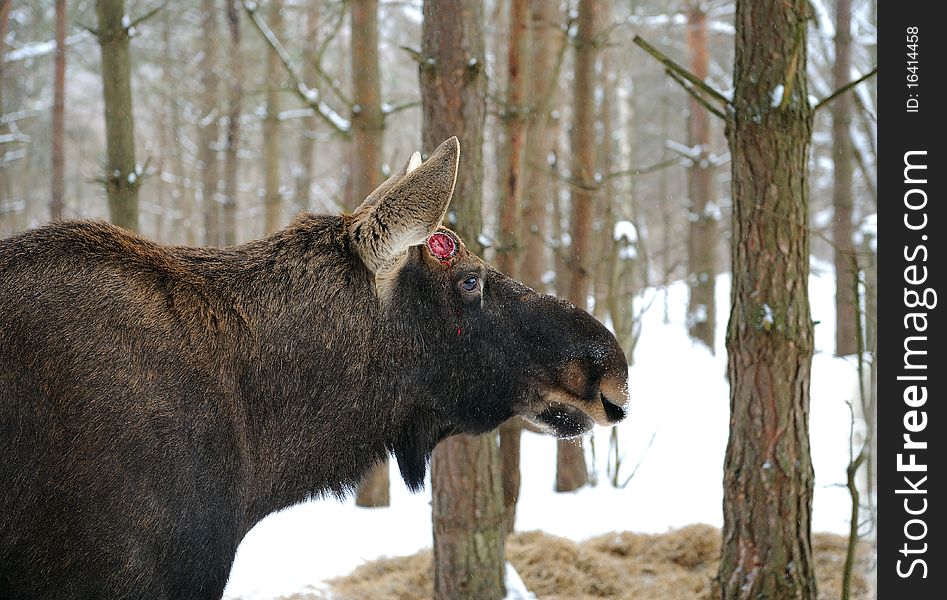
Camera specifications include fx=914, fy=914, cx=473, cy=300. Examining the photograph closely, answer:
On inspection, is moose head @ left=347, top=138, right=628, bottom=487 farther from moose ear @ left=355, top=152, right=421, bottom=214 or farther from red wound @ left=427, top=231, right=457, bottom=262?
moose ear @ left=355, top=152, right=421, bottom=214

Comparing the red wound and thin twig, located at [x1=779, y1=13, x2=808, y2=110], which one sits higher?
thin twig, located at [x1=779, y1=13, x2=808, y2=110]

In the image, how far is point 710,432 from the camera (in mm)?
12148

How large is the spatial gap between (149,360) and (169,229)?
33289 millimetres

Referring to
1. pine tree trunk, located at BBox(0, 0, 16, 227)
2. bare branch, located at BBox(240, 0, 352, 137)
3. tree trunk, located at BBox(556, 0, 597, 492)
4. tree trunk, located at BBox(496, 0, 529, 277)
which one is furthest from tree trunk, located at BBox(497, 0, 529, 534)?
pine tree trunk, located at BBox(0, 0, 16, 227)

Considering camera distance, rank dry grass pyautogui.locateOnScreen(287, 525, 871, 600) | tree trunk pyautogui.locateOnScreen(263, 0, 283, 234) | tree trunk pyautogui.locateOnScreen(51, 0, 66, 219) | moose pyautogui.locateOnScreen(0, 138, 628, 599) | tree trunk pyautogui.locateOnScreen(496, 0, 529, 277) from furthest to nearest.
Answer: tree trunk pyautogui.locateOnScreen(263, 0, 283, 234) → tree trunk pyautogui.locateOnScreen(51, 0, 66, 219) → tree trunk pyautogui.locateOnScreen(496, 0, 529, 277) → dry grass pyautogui.locateOnScreen(287, 525, 871, 600) → moose pyautogui.locateOnScreen(0, 138, 628, 599)

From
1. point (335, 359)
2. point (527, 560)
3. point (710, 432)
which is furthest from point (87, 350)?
point (710, 432)

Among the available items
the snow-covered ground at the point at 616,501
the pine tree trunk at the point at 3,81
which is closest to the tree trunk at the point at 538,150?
the snow-covered ground at the point at 616,501

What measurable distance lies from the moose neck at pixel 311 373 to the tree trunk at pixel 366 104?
526 centimetres

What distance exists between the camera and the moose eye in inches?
146

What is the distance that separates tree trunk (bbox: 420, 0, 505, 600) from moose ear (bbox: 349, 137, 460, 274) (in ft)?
7.15

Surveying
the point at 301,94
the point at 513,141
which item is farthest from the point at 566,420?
the point at 301,94

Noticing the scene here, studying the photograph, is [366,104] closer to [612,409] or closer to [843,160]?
[612,409]

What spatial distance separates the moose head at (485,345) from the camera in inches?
145

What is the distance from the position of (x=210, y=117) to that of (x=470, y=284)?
14.6 meters
